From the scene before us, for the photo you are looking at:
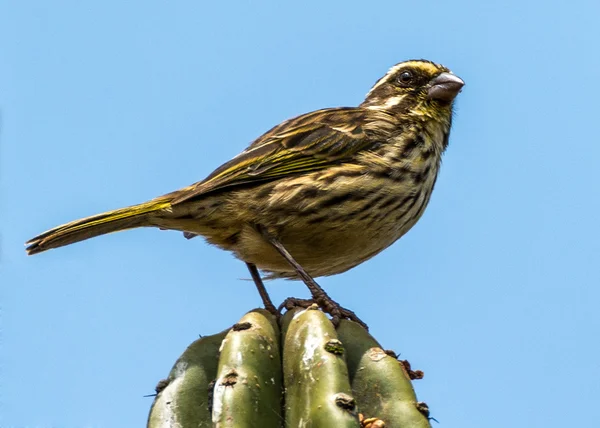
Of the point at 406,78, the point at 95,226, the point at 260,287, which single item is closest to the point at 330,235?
the point at 260,287

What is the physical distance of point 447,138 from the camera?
8.91 metres

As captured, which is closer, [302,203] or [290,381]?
[290,381]

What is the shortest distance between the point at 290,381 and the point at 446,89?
4.43m

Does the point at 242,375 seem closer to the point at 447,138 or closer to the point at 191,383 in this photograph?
the point at 191,383

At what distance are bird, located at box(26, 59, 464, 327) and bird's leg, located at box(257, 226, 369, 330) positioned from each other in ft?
0.04

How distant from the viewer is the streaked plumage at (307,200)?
7.61 meters

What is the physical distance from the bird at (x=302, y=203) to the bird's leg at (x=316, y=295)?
0.04ft

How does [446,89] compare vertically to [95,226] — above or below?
above

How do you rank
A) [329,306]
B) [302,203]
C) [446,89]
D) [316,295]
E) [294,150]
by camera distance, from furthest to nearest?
[446,89], [294,150], [302,203], [316,295], [329,306]

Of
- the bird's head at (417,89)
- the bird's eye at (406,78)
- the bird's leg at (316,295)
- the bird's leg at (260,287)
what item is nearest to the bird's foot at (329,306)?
the bird's leg at (316,295)

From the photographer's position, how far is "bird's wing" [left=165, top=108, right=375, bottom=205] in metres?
7.73

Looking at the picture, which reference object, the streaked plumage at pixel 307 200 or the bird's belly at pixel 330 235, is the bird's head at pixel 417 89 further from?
the bird's belly at pixel 330 235

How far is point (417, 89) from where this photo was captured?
9.04 metres

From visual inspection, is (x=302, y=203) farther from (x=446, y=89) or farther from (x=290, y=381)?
(x=290, y=381)
